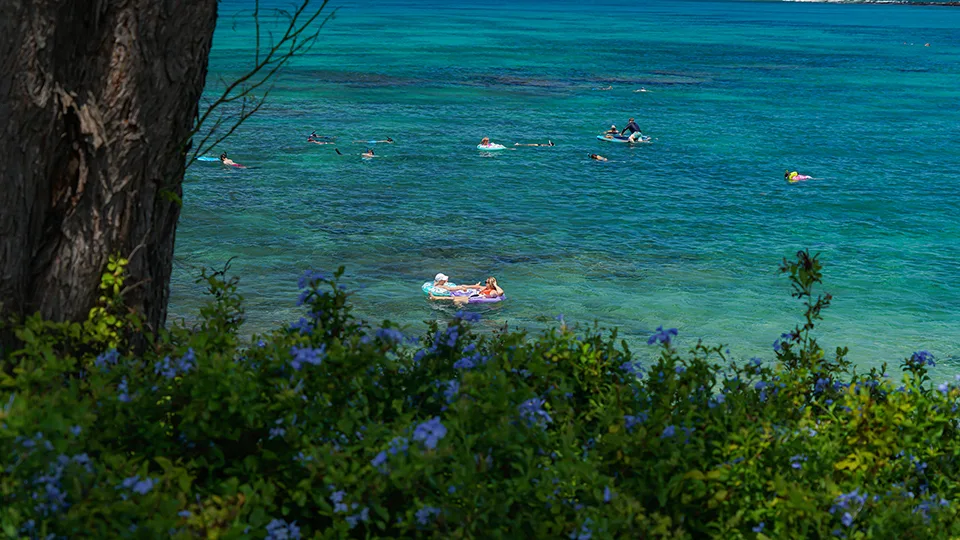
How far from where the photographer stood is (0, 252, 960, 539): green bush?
12.6 ft

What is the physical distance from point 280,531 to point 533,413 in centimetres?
124

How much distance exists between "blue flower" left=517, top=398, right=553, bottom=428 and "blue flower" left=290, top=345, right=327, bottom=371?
869 mm

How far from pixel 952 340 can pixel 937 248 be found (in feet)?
28.7

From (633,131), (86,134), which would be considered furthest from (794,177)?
(86,134)

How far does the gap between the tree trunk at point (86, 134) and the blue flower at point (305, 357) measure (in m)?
1.53

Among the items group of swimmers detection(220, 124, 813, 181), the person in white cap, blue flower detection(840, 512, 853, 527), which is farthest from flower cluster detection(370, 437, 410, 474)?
group of swimmers detection(220, 124, 813, 181)

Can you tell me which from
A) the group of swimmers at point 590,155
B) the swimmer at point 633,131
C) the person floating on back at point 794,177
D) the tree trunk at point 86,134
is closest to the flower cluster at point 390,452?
the tree trunk at point 86,134

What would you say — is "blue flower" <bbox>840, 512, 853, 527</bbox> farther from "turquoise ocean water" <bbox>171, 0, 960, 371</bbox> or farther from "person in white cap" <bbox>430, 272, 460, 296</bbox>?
"person in white cap" <bbox>430, 272, 460, 296</bbox>

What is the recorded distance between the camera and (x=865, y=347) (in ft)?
71.8

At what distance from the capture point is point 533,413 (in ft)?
14.9

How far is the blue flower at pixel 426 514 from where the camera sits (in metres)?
3.91

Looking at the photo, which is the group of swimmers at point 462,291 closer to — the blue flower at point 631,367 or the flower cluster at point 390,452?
the blue flower at point 631,367

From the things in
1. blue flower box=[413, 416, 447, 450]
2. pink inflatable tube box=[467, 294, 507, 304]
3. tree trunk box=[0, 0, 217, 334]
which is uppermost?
tree trunk box=[0, 0, 217, 334]

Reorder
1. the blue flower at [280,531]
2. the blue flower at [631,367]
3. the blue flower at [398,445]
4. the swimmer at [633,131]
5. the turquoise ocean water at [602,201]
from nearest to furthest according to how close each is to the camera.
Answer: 1. the blue flower at [280,531]
2. the blue flower at [398,445]
3. the blue flower at [631,367]
4. the turquoise ocean water at [602,201]
5. the swimmer at [633,131]
